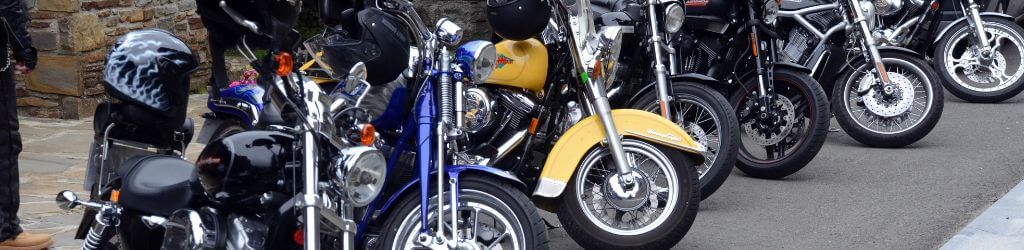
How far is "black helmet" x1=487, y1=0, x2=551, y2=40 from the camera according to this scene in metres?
5.35

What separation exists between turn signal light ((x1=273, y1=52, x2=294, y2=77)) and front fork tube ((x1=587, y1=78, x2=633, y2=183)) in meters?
2.15

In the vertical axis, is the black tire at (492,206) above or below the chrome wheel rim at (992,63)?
below

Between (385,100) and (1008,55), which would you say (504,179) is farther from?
(1008,55)

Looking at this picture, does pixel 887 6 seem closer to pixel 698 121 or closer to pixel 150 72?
pixel 698 121

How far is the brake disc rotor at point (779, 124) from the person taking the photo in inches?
288

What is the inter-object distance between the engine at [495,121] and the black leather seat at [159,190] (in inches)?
70.7

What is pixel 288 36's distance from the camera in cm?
353

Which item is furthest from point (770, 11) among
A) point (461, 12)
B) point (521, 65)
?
point (461, 12)

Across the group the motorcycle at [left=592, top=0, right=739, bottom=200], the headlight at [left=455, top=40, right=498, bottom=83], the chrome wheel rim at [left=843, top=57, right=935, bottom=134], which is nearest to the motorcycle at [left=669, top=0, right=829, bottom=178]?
the motorcycle at [left=592, top=0, right=739, bottom=200]

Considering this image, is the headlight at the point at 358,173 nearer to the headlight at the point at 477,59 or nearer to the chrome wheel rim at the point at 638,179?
the headlight at the point at 477,59

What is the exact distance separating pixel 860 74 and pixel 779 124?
4.04 feet

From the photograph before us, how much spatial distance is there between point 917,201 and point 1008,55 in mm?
3685

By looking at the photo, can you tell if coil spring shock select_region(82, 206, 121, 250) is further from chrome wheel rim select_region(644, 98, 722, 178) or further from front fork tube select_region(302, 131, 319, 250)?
chrome wheel rim select_region(644, 98, 722, 178)

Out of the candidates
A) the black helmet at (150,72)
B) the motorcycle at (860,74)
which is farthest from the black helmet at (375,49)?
the motorcycle at (860,74)
